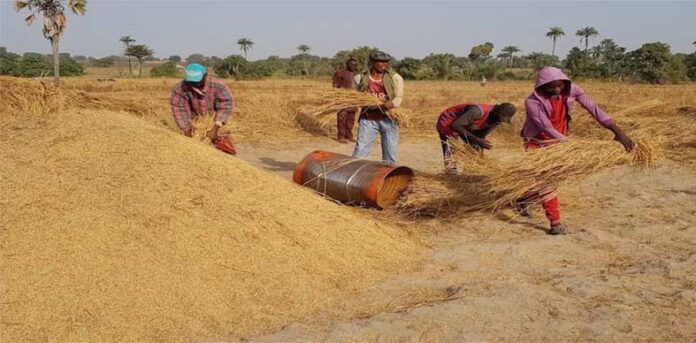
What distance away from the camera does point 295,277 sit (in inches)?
121

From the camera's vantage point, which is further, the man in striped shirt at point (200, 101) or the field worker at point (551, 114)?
the man in striped shirt at point (200, 101)

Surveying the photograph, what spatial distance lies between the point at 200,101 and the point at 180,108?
0.63 ft

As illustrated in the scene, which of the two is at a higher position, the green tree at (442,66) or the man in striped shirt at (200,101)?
the green tree at (442,66)

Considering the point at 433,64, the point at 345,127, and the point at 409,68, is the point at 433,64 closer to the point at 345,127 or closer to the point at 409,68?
the point at 409,68

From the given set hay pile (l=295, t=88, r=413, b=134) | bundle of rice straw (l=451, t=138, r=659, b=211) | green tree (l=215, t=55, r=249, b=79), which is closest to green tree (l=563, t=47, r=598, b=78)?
green tree (l=215, t=55, r=249, b=79)

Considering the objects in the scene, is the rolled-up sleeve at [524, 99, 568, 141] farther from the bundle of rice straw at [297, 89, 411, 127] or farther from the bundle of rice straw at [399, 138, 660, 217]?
the bundle of rice straw at [297, 89, 411, 127]

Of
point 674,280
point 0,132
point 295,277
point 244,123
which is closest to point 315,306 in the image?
point 295,277

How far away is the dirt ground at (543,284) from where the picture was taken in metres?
2.63

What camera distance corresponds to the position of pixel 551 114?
423cm

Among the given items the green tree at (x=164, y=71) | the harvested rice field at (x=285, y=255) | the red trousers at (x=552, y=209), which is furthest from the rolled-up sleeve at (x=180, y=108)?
the green tree at (x=164, y=71)

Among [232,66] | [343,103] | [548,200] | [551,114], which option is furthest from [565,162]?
[232,66]

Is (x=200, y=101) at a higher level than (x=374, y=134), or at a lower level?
higher

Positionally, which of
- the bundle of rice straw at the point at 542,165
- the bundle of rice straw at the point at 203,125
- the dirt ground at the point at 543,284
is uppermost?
the bundle of rice straw at the point at 203,125

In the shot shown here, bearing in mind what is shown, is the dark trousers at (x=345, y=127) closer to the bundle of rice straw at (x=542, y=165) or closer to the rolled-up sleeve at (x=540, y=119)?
the bundle of rice straw at (x=542, y=165)
